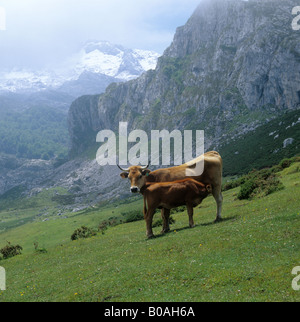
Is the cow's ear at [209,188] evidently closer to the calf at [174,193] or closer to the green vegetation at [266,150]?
the calf at [174,193]

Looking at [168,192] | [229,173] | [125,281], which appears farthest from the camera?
[229,173]

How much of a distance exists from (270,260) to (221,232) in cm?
573

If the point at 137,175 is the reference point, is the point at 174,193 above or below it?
below

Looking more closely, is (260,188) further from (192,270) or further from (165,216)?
(192,270)

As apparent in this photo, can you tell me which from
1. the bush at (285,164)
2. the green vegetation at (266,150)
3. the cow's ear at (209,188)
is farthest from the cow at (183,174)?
the green vegetation at (266,150)

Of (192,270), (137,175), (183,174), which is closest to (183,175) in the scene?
(183,174)

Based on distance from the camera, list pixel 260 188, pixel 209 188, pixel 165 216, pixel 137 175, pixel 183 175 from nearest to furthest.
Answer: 1. pixel 137 175
2. pixel 209 188
3. pixel 183 175
4. pixel 165 216
5. pixel 260 188

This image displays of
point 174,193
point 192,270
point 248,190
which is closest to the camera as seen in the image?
point 192,270

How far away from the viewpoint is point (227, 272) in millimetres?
12219

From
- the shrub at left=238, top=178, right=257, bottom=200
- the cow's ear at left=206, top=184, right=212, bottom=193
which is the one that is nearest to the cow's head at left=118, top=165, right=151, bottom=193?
the cow's ear at left=206, top=184, right=212, bottom=193

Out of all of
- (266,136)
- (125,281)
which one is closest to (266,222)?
(125,281)

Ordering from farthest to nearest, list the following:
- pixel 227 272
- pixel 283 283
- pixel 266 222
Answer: pixel 266 222
pixel 227 272
pixel 283 283

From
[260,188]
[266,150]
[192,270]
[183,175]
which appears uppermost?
[183,175]
